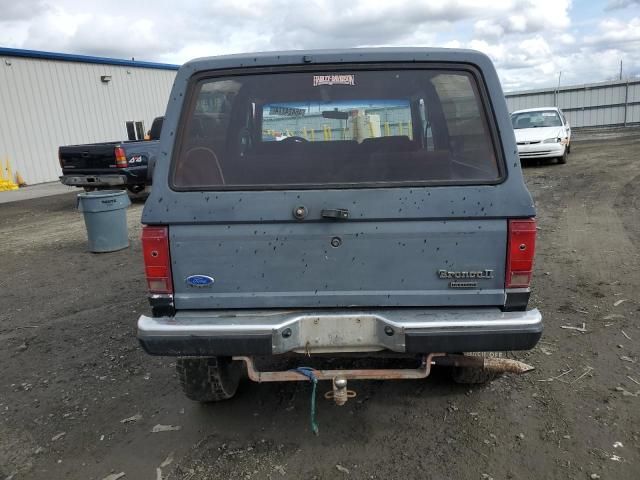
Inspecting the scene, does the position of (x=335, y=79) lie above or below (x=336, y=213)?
above

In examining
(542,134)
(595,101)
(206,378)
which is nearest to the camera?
(206,378)

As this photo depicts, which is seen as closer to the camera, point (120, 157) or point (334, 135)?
point (334, 135)

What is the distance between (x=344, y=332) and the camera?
2.66 meters

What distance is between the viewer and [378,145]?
283 centimetres

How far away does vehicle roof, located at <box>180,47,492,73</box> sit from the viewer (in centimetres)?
270

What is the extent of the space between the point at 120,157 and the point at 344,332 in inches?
365

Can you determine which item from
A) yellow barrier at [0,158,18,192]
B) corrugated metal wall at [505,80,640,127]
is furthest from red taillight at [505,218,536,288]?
corrugated metal wall at [505,80,640,127]

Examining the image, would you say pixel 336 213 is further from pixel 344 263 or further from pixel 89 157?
pixel 89 157

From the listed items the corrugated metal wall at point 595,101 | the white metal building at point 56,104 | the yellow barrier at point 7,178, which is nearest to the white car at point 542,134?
the white metal building at point 56,104

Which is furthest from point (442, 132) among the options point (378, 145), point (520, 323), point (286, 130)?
point (520, 323)

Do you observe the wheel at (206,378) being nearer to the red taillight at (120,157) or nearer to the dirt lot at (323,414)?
the dirt lot at (323,414)

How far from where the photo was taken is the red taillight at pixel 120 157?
419 inches

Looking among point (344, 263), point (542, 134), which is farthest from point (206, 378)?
point (542, 134)

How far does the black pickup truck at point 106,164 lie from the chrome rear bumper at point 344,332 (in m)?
8.61
